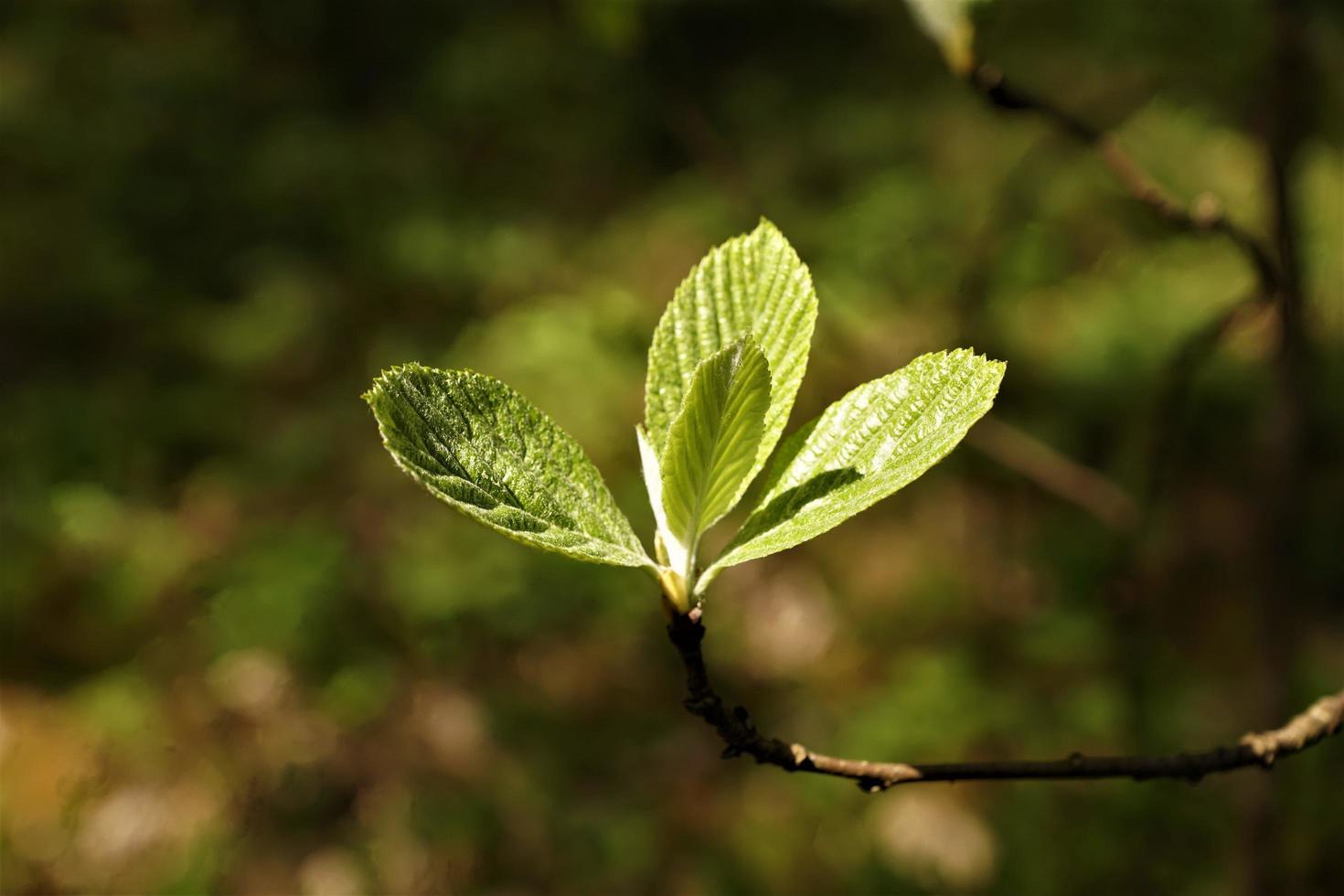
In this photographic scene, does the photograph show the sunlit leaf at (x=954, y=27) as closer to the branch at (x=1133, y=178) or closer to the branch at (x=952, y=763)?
the branch at (x=1133, y=178)

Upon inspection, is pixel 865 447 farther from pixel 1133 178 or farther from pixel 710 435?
pixel 1133 178

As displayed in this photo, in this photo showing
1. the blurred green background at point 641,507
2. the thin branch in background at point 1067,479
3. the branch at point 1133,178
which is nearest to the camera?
the branch at point 1133,178

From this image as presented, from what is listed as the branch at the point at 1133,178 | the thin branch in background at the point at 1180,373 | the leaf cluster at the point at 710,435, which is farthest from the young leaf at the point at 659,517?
the thin branch in background at the point at 1180,373

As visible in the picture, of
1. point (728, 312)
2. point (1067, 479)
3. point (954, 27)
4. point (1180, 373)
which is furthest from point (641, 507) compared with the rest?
point (728, 312)

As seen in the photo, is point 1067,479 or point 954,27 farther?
point 1067,479

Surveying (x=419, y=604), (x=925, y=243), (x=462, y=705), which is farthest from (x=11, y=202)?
(x=925, y=243)

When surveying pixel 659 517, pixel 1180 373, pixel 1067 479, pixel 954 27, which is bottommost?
pixel 1067 479
